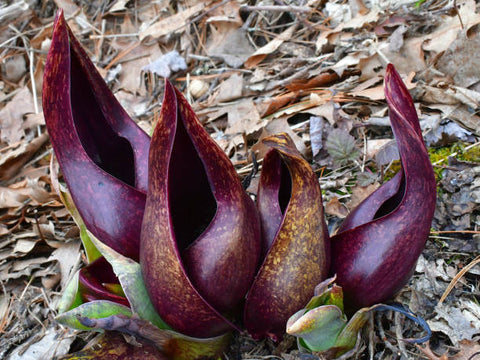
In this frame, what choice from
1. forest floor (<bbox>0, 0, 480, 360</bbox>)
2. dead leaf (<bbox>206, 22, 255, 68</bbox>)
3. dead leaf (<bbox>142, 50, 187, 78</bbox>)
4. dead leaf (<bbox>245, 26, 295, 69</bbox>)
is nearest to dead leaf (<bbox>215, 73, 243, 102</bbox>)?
forest floor (<bbox>0, 0, 480, 360</bbox>)

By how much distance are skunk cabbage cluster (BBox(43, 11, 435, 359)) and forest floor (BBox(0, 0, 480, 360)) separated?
250mm

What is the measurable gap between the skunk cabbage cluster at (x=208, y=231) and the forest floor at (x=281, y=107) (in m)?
0.25

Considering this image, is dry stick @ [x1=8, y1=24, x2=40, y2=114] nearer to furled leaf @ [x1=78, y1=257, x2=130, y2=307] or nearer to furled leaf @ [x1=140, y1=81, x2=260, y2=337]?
furled leaf @ [x1=78, y1=257, x2=130, y2=307]

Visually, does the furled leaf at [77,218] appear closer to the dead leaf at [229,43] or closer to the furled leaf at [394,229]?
the furled leaf at [394,229]

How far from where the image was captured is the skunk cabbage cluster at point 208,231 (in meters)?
1.29

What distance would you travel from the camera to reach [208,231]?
133cm

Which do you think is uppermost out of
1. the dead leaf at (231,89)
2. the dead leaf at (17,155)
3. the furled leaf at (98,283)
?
the furled leaf at (98,283)

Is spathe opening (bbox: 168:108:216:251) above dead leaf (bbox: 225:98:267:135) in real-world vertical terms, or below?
above

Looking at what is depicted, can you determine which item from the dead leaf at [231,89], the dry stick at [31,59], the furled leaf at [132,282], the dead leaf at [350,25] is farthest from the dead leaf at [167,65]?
the furled leaf at [132,282]

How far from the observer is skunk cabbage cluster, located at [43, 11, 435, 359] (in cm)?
129

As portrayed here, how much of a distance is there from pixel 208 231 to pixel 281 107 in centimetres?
149

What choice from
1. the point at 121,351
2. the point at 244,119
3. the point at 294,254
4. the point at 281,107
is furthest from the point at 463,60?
the point at 121,351

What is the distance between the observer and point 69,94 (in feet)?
4.64

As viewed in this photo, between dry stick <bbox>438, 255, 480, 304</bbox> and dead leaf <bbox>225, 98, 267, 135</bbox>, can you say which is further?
dead leaf <bbox>225, 98, 267, 135</bbox>
